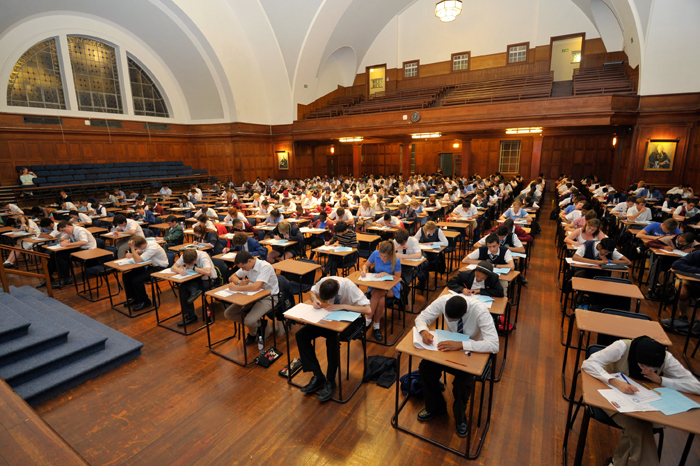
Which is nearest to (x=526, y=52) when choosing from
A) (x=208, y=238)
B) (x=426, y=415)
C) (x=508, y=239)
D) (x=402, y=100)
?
(x=402, y=100)

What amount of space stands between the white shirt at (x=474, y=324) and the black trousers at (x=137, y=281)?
17.6ft

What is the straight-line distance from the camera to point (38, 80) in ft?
60.6

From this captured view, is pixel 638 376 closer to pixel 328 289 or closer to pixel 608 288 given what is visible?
pixel 608 288

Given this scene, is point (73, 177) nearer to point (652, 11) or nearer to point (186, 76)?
point (186, 76)

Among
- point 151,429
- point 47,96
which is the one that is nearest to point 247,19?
point 47,96

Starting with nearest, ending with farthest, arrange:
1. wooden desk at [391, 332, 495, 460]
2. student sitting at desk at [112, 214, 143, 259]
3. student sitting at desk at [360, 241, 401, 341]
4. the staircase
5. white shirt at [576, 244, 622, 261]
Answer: wooden desk at [391, 332, 495, 460], the staircase, student sitting at desk at [360, 241, 401, 341], white shirt at [576, 244, 622, 261], student sitting at desk at [112, 214, 143, 259]

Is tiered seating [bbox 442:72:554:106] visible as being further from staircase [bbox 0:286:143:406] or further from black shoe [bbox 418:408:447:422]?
staircase [bbox 0:286:143:406]

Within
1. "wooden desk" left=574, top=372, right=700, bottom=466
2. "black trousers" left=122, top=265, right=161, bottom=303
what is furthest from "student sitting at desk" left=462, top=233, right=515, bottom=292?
"black trousers" left=122, top=265, right=161, bottom=303

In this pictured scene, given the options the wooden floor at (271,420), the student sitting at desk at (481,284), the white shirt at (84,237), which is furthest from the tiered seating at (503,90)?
the white shirt at (84,237)

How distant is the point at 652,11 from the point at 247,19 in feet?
70.1

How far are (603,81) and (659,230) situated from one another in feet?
51.7

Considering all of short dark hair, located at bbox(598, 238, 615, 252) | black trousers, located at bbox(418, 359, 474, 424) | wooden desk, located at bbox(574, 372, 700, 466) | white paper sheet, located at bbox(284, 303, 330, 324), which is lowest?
black trousers, located at bbox(418, 359, 474, 424)

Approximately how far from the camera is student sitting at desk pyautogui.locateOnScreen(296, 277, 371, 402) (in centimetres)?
391

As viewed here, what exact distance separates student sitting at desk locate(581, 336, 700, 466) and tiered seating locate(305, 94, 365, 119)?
928 inches
